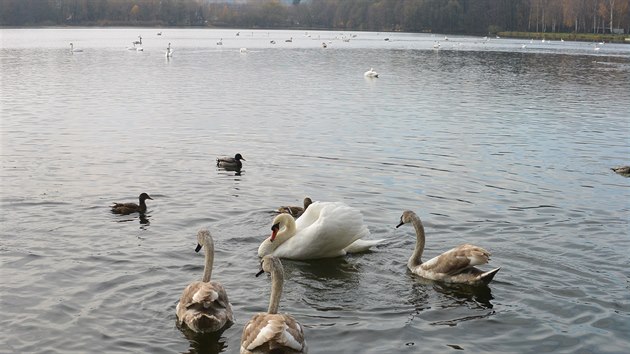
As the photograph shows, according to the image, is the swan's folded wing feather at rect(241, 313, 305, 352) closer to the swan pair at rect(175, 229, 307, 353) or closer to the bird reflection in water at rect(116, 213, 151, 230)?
the swan pair at rect(175, 229, 307, 353)

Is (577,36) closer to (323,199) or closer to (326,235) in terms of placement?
(323,199)

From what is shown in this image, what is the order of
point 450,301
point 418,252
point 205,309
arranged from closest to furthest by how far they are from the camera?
point 205,309 < point 450,301 < point 418,252

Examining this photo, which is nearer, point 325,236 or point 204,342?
point 204,342

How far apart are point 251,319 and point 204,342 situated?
27.1 inches

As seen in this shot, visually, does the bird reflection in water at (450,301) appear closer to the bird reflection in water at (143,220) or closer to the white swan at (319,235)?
the white swan at (319,235)

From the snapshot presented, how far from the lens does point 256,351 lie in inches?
358

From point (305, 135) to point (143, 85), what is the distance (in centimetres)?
2058

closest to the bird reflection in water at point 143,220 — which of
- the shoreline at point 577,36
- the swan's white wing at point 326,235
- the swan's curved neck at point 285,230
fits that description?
the swan's curved neck at point 285,230

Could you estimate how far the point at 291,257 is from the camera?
1353cm

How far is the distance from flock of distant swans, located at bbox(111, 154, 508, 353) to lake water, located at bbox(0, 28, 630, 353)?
22cm

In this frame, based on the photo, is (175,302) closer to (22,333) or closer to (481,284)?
(22,333)

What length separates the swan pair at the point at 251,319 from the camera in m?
9.03

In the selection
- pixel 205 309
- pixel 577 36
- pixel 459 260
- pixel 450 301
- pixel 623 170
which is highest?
pixel 577 36

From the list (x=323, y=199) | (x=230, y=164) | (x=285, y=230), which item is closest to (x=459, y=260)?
(x=285, y=230)
